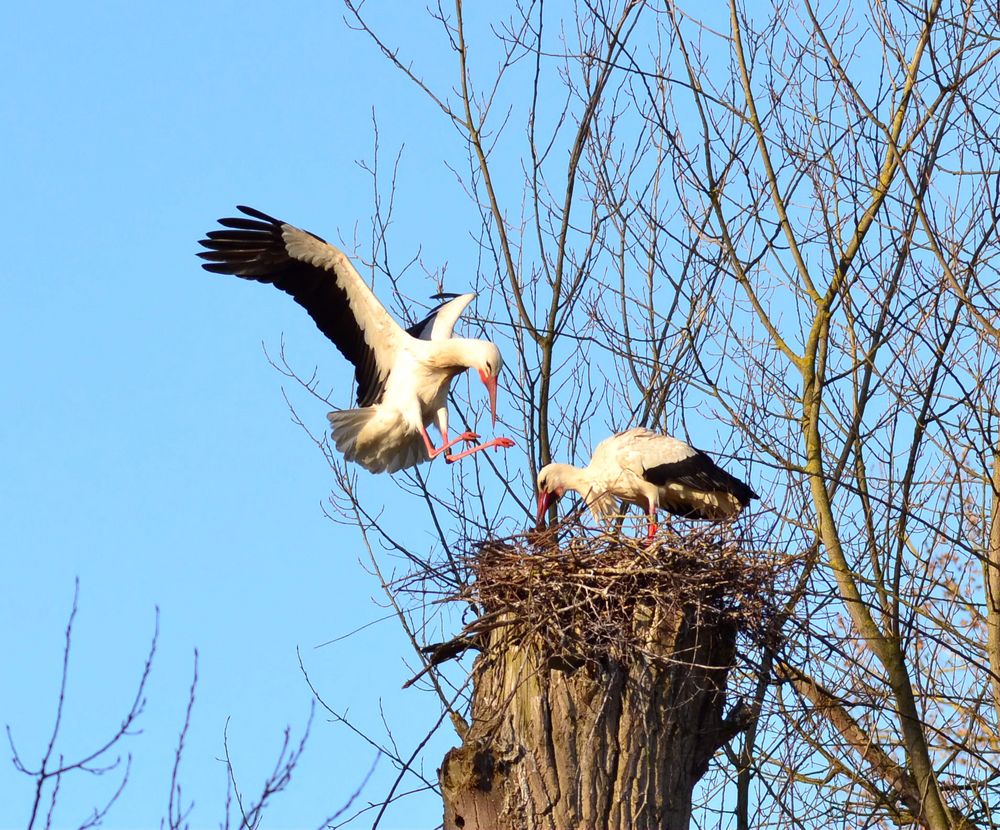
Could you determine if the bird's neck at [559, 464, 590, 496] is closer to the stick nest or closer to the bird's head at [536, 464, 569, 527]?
the bird's head at [536, 464, 569, 527]

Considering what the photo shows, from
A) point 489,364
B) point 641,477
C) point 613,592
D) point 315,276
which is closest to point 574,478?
point 641,477

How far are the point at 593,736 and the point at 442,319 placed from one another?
14.9 ft

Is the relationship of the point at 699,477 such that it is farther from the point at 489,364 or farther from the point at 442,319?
the point at 442,319

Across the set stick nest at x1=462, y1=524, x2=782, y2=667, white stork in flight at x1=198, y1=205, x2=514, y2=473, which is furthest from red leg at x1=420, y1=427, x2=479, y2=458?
stick nest at x1=462, y1=524, x2=782, y2=667

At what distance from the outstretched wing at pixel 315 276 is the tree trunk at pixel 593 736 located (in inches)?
141

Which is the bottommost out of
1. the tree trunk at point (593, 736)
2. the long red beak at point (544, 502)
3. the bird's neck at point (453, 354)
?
the tree trunk at point (593, 736)

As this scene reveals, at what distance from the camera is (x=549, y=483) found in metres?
7.98

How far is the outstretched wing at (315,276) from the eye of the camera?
8.28 metres

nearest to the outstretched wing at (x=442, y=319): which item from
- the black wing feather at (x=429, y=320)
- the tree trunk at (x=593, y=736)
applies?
the black wing feather at (x=429, y=320)

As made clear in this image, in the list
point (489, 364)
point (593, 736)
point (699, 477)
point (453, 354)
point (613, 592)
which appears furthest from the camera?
point (453, 354)

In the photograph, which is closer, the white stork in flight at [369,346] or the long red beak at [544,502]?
the long red beak at [544,502]

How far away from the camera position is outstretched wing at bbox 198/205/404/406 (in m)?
8.28

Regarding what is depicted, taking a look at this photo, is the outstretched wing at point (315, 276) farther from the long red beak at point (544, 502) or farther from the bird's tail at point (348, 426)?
the long red beak at point (544, 502)

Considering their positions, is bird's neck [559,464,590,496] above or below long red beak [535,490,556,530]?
above
